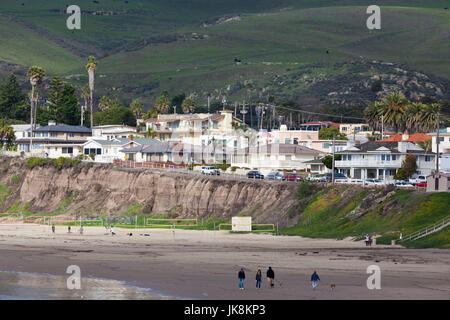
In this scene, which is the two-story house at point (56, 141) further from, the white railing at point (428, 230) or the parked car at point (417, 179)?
the white railing at point (428, 230)

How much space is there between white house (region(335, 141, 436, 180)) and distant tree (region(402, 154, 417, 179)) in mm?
4022

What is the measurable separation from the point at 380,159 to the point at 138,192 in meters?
30.3

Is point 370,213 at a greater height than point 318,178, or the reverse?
point 318,178

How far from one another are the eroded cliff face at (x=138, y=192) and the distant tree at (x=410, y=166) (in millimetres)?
14636

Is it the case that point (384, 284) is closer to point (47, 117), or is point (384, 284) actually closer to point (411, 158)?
point (411, 158)

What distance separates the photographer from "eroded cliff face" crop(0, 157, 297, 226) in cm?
9025

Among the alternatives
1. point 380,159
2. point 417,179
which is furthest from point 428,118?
point 417,179

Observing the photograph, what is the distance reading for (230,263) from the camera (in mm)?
59844

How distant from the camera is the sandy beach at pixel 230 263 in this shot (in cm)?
4881

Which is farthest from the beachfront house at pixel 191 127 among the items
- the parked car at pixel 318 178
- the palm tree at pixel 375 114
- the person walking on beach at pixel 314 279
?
the person walking on beach at pixel 314 279

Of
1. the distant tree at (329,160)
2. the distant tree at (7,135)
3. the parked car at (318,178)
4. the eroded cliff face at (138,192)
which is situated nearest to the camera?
the eroded cliff face at (138,192)

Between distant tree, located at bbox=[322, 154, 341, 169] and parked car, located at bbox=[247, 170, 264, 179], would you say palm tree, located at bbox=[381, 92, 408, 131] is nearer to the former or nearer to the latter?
distant tree, located at bbox=[322, 154, 341, 169]

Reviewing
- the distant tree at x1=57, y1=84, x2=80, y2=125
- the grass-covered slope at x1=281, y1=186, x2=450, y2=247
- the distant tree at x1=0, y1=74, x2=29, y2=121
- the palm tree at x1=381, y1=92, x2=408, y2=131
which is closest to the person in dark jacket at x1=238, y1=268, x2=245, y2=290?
the grass-covered slope at x1=281, y1=186, x2=450, y2=247

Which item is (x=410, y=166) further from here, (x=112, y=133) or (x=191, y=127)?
(x=112, y=133)
